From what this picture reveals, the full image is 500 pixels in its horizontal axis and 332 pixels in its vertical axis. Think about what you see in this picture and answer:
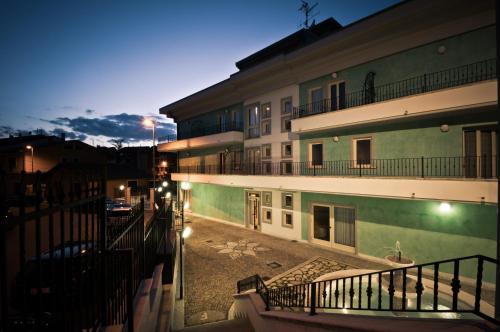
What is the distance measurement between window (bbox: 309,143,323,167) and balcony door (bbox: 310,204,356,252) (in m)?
2.69

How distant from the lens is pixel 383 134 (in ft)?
42.3

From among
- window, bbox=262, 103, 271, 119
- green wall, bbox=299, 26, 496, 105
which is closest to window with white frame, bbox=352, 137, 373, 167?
green wall, bbox=299, 26, 496, 105

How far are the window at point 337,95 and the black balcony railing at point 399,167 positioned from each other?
3.42 metres

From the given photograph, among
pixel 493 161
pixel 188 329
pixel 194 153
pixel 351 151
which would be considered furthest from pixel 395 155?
pixel 194 153

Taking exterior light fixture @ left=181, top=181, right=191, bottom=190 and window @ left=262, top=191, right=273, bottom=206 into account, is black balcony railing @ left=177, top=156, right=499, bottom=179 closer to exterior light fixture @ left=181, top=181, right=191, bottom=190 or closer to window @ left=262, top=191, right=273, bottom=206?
window @ left=262, top=191, right=273, bottom=206

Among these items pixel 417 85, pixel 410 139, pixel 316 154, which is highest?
pixel 417 85

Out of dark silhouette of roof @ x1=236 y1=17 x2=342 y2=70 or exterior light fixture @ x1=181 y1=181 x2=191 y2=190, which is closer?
dark silhouette of roof @ x1=236 y1=17 x2=342 y2=70

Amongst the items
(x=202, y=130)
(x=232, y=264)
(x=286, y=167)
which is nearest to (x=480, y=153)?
(x=286, y=167)

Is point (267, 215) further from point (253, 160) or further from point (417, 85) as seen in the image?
point (417, 85)

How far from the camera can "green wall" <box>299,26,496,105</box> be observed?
10289 mm

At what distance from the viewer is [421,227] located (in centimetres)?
1184

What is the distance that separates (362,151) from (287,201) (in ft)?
20.3

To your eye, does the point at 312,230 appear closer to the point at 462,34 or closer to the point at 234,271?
the point at 234,271

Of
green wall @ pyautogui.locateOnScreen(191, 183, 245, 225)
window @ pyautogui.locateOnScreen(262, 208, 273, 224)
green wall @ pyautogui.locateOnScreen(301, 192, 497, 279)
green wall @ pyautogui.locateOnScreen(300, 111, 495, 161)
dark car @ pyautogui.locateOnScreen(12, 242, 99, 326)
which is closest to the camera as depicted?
dark car @ pyautogui.locateOnScreen(12, 242, 99, 326)
